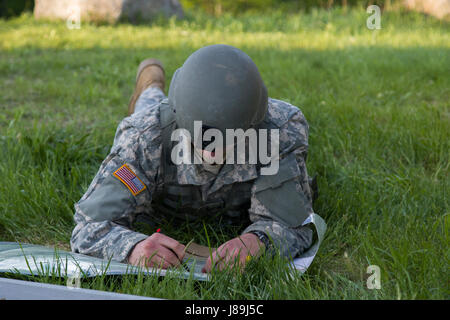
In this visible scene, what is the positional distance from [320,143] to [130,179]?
63.2 inches

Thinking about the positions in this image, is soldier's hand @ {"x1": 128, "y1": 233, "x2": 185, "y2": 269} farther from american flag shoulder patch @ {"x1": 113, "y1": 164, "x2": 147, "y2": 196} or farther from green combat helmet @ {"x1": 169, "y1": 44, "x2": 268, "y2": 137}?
green combat helmet @ {"x1": 169, "y1": 44, "x2": 268, "y2": 137}

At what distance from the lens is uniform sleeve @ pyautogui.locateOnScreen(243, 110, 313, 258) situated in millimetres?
2109

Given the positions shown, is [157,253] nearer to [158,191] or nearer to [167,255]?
[167,255]

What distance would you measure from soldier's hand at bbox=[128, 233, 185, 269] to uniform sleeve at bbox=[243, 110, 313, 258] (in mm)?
342

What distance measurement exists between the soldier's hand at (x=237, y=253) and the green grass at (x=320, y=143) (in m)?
0.05

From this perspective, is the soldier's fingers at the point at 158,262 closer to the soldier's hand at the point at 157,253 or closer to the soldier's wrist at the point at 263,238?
the soldier's hand at the point at 157,253

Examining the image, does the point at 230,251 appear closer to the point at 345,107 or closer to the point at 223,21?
the point at 345,107

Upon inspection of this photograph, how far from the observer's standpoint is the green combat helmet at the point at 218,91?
1848mm

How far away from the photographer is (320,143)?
338cm

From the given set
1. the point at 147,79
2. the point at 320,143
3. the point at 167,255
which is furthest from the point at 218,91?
the point at 147,79

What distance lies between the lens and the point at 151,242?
196cm

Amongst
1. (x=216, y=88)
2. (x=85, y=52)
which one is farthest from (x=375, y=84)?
(x=85, y=52)

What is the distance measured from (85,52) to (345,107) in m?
3.83

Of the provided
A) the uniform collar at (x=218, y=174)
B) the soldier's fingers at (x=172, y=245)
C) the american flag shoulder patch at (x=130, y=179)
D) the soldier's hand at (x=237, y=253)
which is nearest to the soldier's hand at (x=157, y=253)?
the soldier's fingers at (x=172, y=245)
